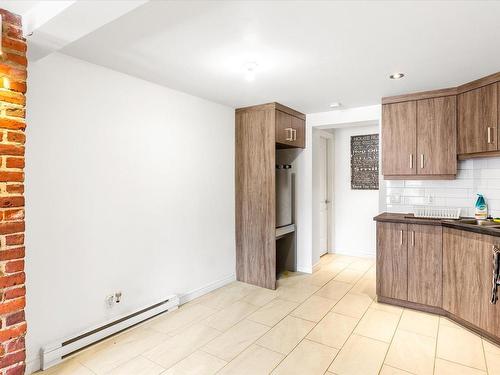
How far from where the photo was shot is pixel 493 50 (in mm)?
2307

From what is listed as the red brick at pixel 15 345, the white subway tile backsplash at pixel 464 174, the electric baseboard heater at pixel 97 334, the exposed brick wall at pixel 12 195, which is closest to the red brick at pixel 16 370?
the exposed brick wall at pixel 12 195

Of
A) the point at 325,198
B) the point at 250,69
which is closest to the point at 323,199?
the point at 325,198

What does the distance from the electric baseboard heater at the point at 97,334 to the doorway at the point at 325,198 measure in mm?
3115

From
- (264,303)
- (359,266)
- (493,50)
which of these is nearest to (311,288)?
(264,303)

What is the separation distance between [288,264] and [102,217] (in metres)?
2.93

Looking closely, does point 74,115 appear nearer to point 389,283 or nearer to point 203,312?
point 203,312

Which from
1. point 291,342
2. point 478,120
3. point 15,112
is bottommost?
point 291,342

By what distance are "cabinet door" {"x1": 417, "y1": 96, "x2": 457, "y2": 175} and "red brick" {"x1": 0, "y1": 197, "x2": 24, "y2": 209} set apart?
373 centimetres

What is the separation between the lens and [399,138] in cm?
355

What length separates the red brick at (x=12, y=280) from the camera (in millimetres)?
1765

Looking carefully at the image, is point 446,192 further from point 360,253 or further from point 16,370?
point 16,370

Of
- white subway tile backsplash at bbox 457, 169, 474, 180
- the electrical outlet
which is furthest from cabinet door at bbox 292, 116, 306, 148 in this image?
the electrical outlet

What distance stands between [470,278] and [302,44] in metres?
2.57

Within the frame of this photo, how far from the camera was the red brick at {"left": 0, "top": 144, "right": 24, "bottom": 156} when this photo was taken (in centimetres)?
178
